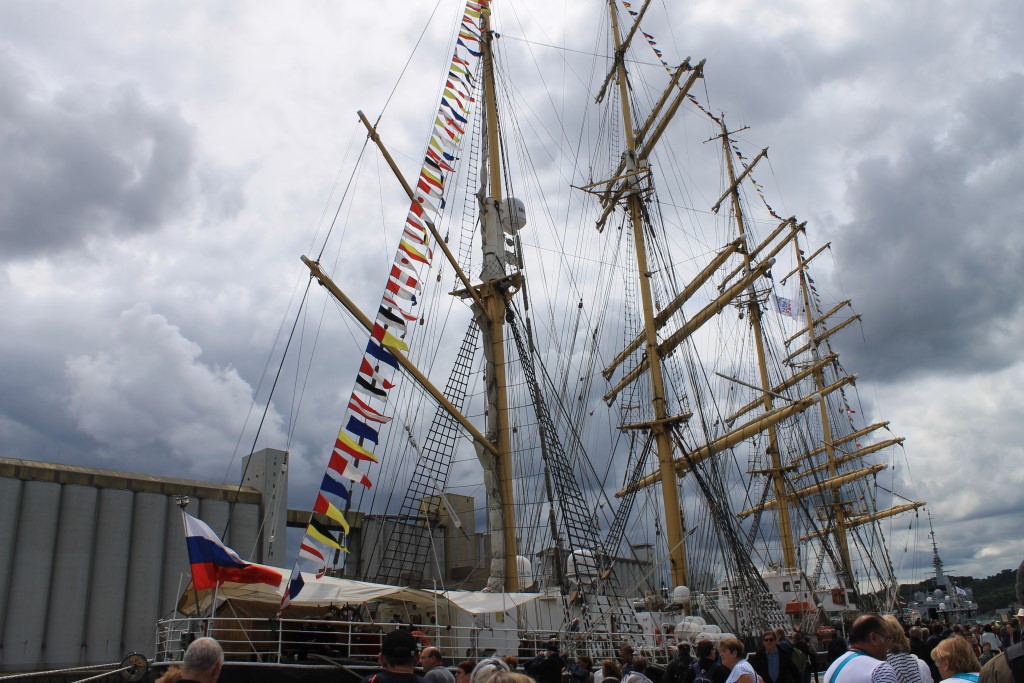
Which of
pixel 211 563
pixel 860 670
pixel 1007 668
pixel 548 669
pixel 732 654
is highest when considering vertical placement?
pixel 211 563

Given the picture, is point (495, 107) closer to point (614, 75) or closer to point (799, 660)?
point (614, 75)

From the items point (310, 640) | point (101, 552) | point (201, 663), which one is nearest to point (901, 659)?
point (201, 663)

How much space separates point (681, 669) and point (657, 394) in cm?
2105

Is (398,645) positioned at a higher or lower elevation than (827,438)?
lower

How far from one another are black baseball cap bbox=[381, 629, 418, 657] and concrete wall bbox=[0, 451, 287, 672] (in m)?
16.4

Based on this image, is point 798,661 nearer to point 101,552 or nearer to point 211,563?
point 211,563

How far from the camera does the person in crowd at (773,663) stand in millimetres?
8156

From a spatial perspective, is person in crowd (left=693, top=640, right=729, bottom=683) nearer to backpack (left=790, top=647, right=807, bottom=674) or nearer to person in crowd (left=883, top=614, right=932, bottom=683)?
backpack (left=790, top=647, right=807, bottom=674)

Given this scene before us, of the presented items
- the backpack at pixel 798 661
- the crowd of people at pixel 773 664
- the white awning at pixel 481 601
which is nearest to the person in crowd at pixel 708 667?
the crowd of people at pixel 773 664

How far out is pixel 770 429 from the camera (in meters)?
45.3

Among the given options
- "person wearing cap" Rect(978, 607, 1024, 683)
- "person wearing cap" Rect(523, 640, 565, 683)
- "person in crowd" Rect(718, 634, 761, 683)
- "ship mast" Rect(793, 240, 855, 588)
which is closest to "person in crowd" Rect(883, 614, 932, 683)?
"person in crowd" Rect(718, 634, 761, 683)

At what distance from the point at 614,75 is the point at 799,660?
31722 millimetres

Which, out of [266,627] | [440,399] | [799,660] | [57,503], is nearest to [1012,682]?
[799,660]

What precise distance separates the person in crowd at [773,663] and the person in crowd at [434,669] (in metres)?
3.95
